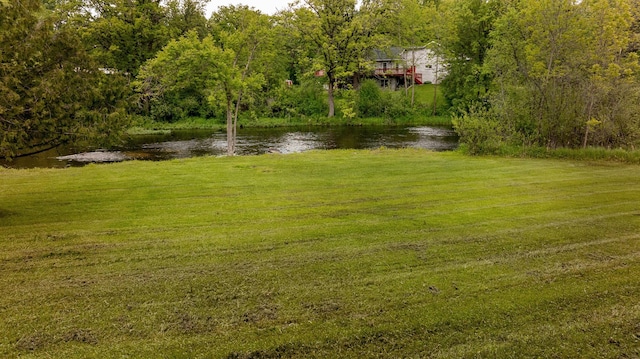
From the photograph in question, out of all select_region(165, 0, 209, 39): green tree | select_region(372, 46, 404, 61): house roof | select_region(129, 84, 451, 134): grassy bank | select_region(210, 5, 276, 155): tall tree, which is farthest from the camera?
select_region(372, 46, 404, 61): house roof

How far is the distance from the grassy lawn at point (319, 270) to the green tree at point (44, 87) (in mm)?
1757

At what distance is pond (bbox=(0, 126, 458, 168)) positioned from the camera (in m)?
22.2

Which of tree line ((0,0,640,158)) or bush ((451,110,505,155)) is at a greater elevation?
tree line ((0,0,640,158))

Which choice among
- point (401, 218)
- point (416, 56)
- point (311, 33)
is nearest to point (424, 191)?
point (401, 218)

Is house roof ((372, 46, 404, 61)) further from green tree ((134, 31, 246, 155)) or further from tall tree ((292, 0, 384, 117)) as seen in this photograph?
green tree ((134, 31, 246, 155))

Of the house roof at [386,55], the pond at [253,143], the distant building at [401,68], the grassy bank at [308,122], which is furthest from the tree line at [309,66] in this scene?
the distant building at [401,68]

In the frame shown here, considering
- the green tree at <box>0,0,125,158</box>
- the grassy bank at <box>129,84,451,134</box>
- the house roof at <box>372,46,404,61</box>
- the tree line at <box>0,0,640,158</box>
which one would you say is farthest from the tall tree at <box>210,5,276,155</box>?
the house roof at <box>372,46,404,61</box>

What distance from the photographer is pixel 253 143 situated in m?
28.2

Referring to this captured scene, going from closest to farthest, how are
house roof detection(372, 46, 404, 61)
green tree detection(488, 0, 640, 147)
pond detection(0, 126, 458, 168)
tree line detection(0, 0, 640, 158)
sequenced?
1. tree line detection(0, 0, 640, 158)
2. green tree detection(488, 0, 640, 147)
3. pond detection(0, 126, 458, 168)
4. house roof detection(372, 46, 404, 61)

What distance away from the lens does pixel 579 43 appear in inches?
623

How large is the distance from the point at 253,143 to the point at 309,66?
1912 centimetres

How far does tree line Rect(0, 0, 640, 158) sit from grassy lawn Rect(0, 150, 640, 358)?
96.0 inches

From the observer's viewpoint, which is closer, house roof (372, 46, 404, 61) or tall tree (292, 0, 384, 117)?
tall tree (292, 0, 384, 117)

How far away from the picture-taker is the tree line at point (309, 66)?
27.3ft
